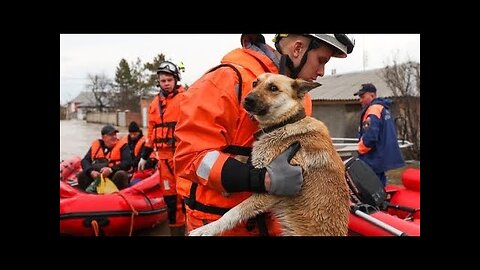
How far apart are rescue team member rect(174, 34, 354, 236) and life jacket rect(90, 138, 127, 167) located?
5317 millimetres

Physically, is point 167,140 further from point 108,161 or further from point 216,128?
point 216,128

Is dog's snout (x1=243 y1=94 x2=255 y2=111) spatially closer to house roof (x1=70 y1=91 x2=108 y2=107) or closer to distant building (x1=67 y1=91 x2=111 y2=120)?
distant building (x1=67 y1=91 x2=111 y2=120)

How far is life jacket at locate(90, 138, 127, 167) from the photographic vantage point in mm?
7211

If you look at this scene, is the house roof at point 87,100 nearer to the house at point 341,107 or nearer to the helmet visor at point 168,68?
the house at point 341,107

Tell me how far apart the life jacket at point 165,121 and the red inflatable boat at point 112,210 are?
626 millimetres

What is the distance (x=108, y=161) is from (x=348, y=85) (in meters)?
14.4

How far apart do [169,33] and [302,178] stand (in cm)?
93

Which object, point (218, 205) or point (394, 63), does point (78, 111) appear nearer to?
point (394, 63)

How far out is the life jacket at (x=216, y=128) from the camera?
6.30 feet

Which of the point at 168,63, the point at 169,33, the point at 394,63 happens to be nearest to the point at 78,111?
the point at 394,63

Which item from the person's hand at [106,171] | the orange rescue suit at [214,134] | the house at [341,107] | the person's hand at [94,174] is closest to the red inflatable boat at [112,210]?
the person's hand at [106,171]

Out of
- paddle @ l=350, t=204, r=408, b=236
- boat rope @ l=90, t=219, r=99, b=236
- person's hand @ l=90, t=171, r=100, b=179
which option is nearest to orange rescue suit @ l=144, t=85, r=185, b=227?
boat rope @ l=90, t=219, r=99, b=236

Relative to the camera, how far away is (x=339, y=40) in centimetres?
221

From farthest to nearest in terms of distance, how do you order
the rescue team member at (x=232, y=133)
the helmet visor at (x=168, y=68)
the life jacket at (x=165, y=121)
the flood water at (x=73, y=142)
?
1. the flood water at (x=73, y=142)
2. the helmet visor at (x=168, y=68)
3. the life jacket at (x=165, y=121)
4. the rescue team member at (x=232, y=133)
